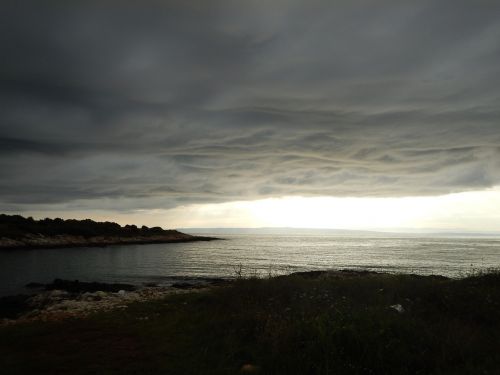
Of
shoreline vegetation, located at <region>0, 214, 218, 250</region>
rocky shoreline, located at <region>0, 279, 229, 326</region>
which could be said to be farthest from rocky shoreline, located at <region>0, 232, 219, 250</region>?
rocky shoreline, located at <region>0, 279, 229, 326</region>

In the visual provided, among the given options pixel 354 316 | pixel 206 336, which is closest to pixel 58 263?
pixel 206 336

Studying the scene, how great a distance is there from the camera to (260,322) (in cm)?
1195

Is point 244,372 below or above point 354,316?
below

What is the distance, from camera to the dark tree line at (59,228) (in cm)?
8869

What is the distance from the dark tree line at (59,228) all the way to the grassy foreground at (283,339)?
84200mm

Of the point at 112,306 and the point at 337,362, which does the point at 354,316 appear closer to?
the point at 337,362

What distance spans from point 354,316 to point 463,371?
3.18 meters

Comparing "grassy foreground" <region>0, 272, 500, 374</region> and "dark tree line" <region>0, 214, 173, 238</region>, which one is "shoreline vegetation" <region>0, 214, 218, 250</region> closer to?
"dark tree line" <region>0, 214, 173, 238</region>

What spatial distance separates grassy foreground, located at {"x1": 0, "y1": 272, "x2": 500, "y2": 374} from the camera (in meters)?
8.92

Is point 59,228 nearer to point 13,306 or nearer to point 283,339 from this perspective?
point 13,306

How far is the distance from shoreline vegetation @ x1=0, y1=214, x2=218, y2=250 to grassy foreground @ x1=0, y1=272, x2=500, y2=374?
249 feet

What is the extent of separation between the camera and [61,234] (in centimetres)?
9581

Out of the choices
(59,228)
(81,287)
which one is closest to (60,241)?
(59,228)

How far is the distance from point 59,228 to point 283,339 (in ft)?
346
